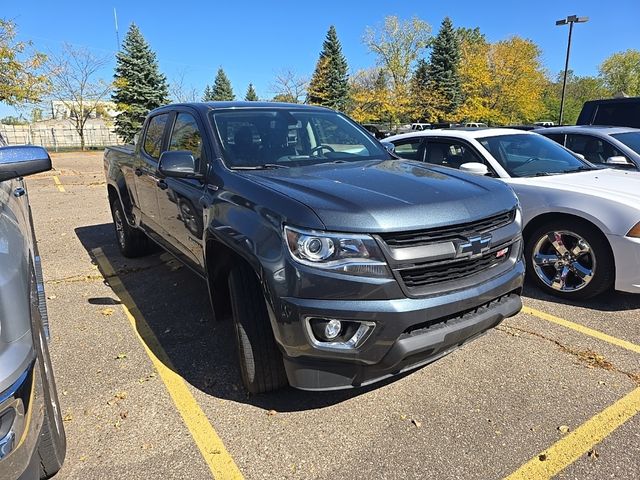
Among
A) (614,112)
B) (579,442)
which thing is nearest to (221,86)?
(614,112)

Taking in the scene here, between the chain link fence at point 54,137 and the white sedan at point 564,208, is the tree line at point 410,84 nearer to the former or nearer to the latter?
the chain link fence at point 54,137

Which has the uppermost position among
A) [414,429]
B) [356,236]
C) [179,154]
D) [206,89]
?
[206,89]

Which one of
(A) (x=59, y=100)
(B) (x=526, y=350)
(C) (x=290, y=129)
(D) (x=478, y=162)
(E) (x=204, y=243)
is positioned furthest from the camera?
(A) (x=59, y=100)

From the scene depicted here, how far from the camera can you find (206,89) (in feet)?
239

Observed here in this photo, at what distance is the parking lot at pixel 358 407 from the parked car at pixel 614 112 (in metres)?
6.17

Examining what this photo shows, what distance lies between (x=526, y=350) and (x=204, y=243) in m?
2.49

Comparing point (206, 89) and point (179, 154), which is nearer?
point (179, 154)

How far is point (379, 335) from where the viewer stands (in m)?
2.28

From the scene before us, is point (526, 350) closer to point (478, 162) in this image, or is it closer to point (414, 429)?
point (414, 429)

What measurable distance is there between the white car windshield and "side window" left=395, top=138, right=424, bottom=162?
Result: 82cm

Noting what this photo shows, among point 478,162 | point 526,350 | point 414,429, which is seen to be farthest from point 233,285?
point 478,162

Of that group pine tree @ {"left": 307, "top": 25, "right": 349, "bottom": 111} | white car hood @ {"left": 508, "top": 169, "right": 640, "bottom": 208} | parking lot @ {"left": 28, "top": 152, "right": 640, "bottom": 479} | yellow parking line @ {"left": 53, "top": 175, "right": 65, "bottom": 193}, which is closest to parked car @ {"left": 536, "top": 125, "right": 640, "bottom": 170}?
white car hood @ {"left": 508, "top": 169, "right": 640, "bottom": 208}

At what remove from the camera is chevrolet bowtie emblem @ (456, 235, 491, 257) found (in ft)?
8.11

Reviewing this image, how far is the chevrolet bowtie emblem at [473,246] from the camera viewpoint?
8.11 feet
